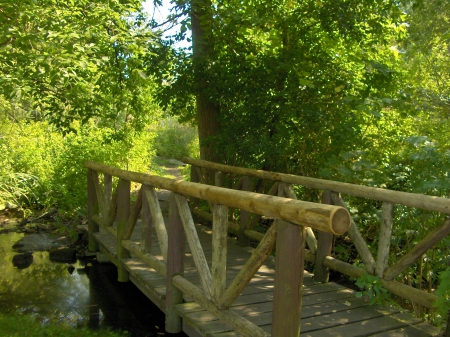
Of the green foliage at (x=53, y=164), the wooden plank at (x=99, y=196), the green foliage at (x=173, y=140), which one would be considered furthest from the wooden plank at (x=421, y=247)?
the green foliage at (x=173, y=140)

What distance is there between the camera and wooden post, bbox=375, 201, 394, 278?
3619mm

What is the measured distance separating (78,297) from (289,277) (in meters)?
3.88

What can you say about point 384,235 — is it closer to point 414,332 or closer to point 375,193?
point 375,193

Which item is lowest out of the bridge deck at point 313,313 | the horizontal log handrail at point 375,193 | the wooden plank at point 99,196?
the bridge deck at point 313,313

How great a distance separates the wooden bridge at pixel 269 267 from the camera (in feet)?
8.23

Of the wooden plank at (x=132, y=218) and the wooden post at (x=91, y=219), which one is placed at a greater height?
the wooden plank at (x=132, y=218)

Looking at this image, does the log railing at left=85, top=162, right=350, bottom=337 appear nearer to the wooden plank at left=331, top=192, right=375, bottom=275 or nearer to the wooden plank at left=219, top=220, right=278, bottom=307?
the wooden plank at left=219, top=220, right=278, bottom=307

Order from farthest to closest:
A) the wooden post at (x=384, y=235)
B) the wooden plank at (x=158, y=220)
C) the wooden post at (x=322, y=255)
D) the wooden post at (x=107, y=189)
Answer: the wooden post at (x=107, y=189)
the wooden post at (x=322, y=255)
the wooden plank at (x=158, y=220)
the wooden post at (x=384, y=235)

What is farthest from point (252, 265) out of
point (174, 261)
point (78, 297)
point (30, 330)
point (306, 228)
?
point (78, 297)

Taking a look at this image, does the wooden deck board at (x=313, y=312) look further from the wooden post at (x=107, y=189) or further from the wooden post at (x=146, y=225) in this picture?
the wooden post at (x=107, y=189)

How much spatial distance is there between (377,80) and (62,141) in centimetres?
758

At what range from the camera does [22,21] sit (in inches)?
199

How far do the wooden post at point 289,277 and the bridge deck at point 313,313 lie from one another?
801 mm

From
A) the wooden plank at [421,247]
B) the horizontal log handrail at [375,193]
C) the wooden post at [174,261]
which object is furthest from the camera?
the wooden post at [174,261]
